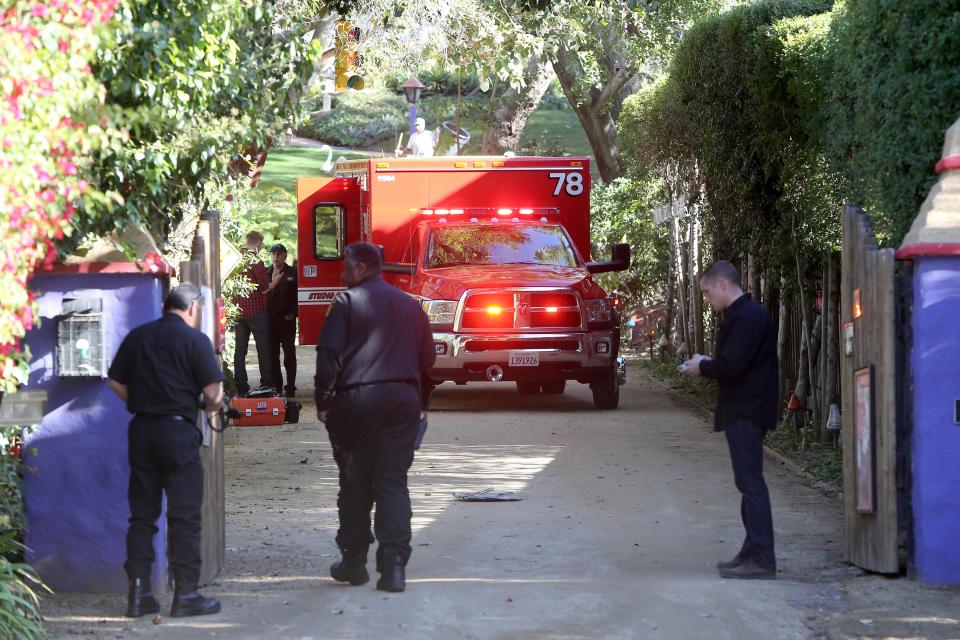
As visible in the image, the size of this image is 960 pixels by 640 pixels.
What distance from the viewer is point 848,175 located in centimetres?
1187

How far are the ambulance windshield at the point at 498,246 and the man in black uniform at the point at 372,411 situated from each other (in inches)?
377

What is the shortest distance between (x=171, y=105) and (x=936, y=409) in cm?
438

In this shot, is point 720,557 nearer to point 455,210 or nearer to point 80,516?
point 80,516

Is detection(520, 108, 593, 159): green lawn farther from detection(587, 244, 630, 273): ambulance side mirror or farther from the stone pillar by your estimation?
the stone pillar

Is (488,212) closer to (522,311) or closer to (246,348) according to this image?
(522,311)

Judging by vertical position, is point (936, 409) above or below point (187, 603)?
above

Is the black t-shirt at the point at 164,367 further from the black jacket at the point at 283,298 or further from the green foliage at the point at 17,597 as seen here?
the black jacket at the point at 283,298

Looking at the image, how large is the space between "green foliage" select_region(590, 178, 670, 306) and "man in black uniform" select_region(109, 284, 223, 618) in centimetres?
1763

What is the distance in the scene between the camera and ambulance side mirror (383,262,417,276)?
17.0m

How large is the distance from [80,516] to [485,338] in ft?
30.1

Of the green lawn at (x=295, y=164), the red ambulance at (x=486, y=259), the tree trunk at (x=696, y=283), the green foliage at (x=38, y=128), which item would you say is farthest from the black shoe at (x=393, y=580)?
the green lawn at (x=295, y=164)

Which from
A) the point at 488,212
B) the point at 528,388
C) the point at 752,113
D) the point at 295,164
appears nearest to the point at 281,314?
the point at 488,212

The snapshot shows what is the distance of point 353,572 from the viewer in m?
8.38

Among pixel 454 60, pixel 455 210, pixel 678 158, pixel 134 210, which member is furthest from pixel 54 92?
pixel 454 60
